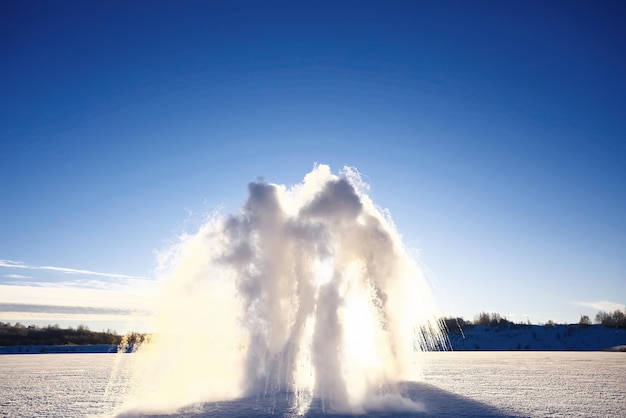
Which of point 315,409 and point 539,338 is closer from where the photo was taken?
point 315,409

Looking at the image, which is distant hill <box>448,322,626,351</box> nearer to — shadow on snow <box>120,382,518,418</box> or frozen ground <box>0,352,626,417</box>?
frozen ground <box>0,352,626,417</box>

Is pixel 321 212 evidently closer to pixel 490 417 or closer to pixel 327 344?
pixel 327 344

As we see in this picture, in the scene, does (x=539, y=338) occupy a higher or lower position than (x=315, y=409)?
higher

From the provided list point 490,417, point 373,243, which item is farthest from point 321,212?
point 490,417

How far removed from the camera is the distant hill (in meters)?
92.5

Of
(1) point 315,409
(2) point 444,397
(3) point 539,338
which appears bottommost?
(1) point 315,409

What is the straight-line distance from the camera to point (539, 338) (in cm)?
10150

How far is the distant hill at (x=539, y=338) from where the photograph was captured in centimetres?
9250

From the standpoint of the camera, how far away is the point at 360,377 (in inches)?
964

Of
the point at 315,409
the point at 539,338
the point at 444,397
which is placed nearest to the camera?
the point at 315,409

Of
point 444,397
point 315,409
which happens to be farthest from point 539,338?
point 315,409

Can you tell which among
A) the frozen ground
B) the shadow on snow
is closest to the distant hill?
the frozen ground

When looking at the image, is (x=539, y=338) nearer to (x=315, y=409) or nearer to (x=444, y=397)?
(x=444, y=397)

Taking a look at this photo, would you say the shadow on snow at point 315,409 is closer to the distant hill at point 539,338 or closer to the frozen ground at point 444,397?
the frozen ground at point 444,397
